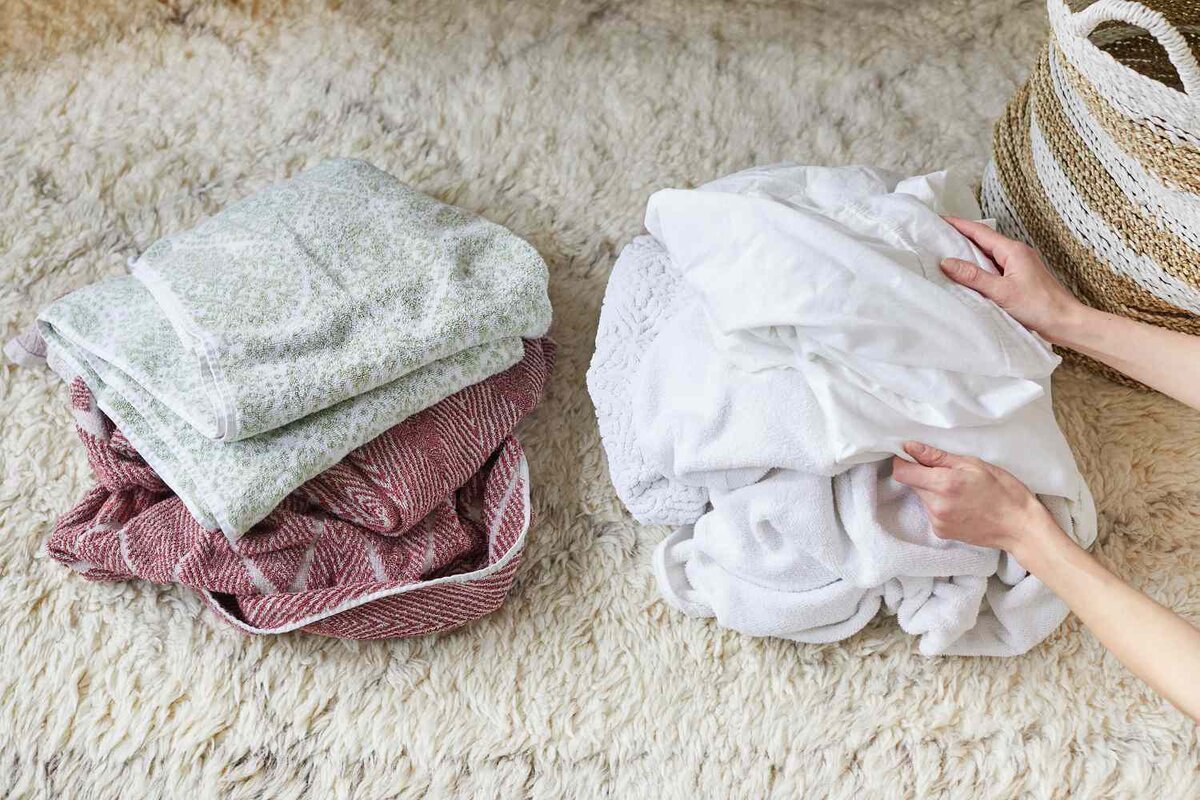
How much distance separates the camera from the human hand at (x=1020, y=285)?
0.93m

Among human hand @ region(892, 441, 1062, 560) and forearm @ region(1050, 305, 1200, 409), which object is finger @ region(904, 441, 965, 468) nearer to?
human hand @ region(892, 441, 1062, 560)

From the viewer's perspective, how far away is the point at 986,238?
972mm

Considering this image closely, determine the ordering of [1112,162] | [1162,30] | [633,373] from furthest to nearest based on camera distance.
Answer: [633,373], [1112,162], [1162,30]

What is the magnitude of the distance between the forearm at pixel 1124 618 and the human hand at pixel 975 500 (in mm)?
11

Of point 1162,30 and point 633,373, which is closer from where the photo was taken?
point 1162,30

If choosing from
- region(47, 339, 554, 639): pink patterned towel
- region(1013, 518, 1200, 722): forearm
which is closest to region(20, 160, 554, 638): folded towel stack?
region(47, 339, 554, 639): pink patterned towel

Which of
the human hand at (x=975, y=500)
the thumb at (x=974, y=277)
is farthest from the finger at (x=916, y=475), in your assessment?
the thumb at (x=974, y=277)

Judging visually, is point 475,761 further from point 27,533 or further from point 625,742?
point 27,533

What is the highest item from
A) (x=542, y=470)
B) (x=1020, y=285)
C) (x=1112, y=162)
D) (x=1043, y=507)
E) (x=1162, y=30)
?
(x=1162, y=30)

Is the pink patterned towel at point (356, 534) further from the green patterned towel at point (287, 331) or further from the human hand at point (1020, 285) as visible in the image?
the human hand at point (1020, 285)

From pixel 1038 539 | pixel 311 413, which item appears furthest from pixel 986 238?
pixel 311 413

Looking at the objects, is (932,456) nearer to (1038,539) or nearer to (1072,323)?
(1038,539)

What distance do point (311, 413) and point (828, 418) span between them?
18.7 inches

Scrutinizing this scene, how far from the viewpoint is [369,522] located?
0.99 m
